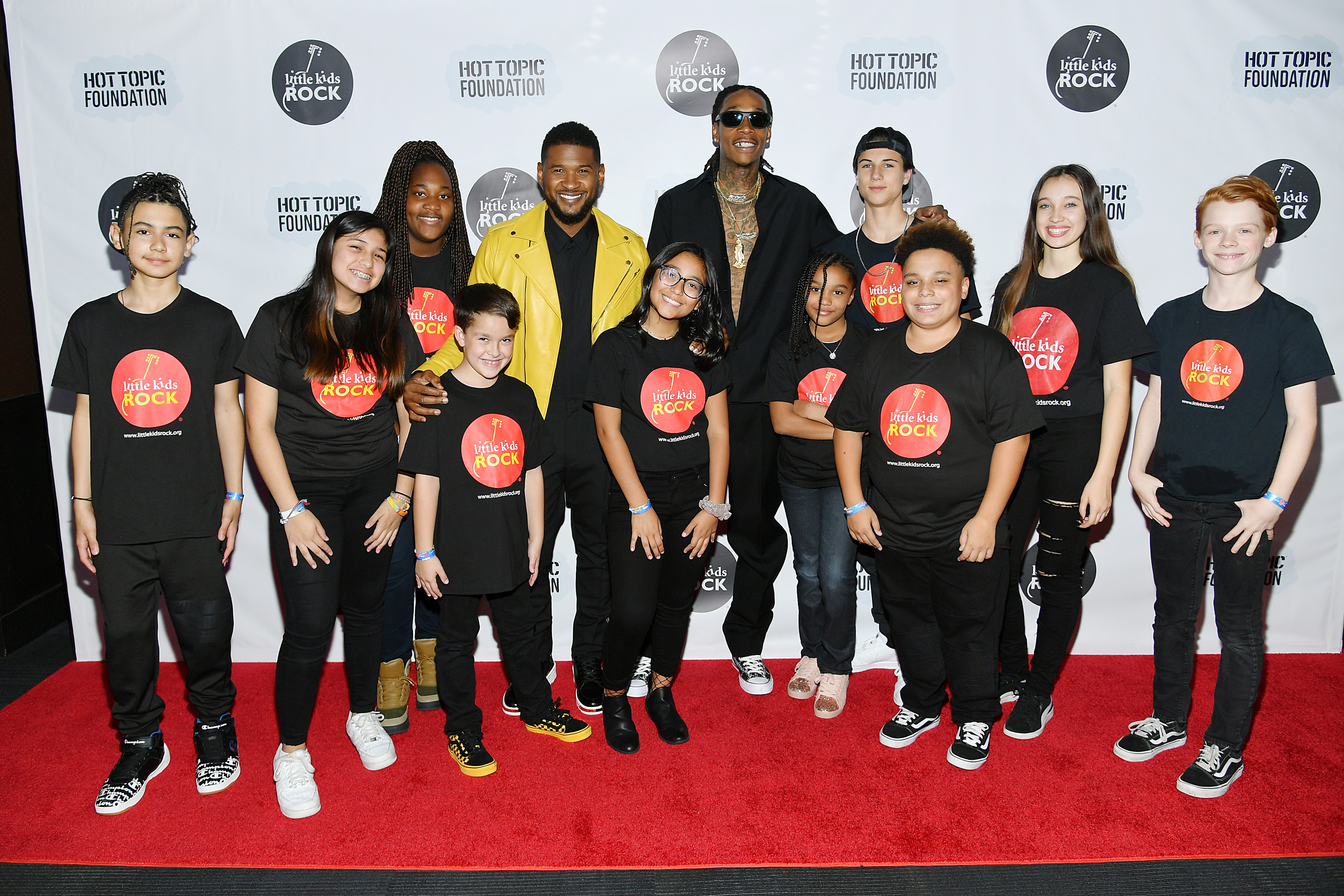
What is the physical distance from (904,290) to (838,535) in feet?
3.03

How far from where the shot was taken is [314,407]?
236 centimetres

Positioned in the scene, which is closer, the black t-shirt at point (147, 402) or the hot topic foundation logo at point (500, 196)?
the black t-shirt at point (147, 402)

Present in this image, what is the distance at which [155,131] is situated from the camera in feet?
10.6

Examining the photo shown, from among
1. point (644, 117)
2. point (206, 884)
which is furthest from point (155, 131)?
point (206, 884)

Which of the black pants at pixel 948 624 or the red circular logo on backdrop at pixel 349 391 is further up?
the red circular logo on backdrop at pixel 349 391

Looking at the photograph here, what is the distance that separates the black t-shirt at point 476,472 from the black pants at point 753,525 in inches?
33.1

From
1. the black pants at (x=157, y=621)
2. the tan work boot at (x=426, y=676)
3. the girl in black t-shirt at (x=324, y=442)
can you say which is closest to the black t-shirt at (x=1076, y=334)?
the girl in black t-shirt at (x=324, y=442)

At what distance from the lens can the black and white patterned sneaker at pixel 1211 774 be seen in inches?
95.5

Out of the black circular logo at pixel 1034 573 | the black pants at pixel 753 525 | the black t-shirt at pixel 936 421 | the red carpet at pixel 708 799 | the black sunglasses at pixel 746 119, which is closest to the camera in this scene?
the red carpet at pixel 708 799

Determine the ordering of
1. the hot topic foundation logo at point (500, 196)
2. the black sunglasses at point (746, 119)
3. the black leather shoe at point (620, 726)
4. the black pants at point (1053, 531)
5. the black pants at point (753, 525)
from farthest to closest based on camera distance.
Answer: the hot topic foundation logo at point (500, 196), the black pants at point (753, 525), the black sunglasses at point (746, 119), the black leather shoe at point (620, 726), the black pants at point (1053, 531)

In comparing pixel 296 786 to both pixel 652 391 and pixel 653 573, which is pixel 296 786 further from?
pixel 652 391

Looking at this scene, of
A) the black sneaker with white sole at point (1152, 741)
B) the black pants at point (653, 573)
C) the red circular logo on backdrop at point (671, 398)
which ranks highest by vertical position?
the red circular logo on backdrop at point (671, 398)

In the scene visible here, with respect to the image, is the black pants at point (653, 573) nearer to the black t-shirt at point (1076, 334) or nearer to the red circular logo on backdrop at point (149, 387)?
the black t-shirt at point (1076, 334)

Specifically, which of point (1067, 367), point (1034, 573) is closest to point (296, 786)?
point (1067, 367)
